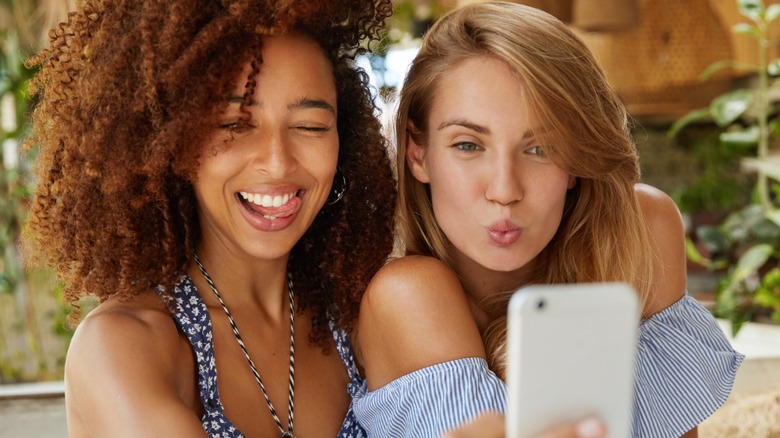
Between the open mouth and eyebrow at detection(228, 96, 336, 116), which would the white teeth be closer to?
the open mouth

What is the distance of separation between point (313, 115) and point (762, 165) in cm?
271

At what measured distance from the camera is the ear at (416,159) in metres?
1.81

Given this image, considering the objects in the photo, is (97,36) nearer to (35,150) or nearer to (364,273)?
(364,273)

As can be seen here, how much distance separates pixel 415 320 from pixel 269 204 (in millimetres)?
327

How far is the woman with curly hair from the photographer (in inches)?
61.2

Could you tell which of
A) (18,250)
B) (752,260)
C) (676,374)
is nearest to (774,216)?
(752,260)

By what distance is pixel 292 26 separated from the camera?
1.64 meters

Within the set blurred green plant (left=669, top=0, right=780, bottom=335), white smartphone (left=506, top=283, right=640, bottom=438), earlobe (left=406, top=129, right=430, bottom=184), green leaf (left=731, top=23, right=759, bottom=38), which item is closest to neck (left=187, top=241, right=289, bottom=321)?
earlobe (left=406, top=129, right=430, bottom=184)

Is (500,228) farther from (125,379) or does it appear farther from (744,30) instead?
(744,30)

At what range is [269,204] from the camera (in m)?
1.64

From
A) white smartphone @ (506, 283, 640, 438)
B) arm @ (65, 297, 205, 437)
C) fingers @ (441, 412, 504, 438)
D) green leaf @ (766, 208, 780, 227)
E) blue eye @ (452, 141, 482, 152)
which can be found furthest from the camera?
green leaf @ (766, 208, 780, 227)

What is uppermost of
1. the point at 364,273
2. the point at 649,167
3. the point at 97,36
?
the point at 97,36

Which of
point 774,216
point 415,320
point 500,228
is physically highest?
point 500,228

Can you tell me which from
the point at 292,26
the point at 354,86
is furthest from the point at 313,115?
the point at 354,86
